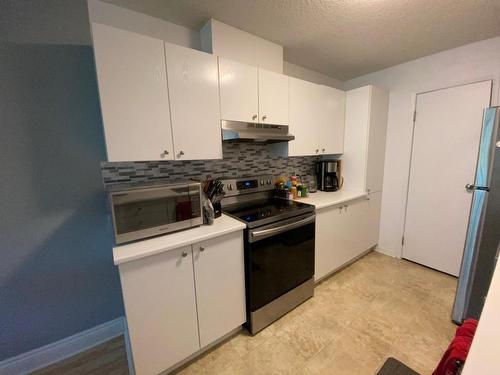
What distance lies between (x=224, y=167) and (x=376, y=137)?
6.34 ft

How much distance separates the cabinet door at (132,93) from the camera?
1.18 meters

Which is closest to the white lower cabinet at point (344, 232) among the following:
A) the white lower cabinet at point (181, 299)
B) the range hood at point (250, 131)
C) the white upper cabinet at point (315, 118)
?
the white upper cabinet at point (315, 118)

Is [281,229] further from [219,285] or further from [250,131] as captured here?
[250,131]

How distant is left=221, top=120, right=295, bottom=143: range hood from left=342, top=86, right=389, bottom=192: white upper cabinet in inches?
43.2

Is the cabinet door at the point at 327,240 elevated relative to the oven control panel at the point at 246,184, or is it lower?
lower

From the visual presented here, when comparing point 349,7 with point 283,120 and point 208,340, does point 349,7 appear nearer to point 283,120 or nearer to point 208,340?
point 283,120

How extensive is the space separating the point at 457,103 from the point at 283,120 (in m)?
1.84

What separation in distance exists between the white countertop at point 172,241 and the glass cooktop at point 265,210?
126 millimetres

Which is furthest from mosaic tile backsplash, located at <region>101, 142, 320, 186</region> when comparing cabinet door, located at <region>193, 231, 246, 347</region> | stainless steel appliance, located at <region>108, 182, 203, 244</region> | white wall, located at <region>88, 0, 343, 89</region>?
white wall, located at <region>88, 0, 343, 89</region>

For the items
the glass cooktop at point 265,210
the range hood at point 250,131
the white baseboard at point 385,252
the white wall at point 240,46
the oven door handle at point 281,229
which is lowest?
the white baseboard at point 385,252

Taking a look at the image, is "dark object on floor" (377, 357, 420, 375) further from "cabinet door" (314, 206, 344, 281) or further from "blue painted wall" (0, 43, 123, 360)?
"blue painted wall" (0, 43, 123, 360)

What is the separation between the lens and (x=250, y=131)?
1704 mm

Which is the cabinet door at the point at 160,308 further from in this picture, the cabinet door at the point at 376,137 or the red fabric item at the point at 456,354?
the cabinet door at the point at 376,137

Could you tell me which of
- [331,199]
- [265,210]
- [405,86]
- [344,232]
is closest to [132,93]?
[265,210]
